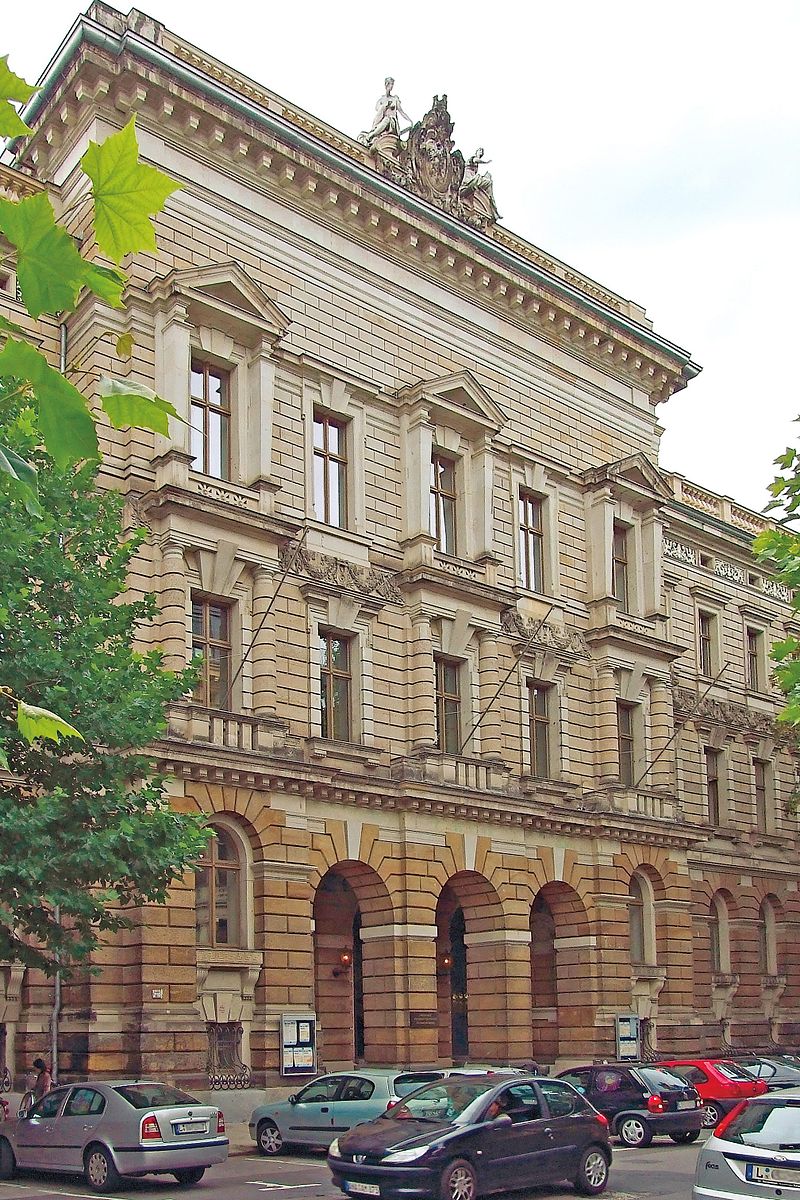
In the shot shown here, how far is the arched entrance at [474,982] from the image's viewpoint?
38.0 meters

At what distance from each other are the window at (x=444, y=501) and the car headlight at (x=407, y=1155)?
22003 millimetres

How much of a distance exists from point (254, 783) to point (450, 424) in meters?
12.3

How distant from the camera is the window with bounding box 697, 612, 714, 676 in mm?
52406

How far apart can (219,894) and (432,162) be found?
2134 centimetres

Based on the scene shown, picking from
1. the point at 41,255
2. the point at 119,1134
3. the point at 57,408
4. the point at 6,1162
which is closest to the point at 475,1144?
the point at 119,1134

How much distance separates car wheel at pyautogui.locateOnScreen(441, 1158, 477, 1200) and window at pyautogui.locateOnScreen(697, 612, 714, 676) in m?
34.8

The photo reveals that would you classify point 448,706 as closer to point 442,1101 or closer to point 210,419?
point 210,419

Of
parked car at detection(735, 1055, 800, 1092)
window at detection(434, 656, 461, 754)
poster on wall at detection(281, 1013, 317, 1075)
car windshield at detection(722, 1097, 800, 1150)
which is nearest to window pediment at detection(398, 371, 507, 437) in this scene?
window at detection(434, 656, 461, 754)

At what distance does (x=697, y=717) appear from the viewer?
50250 mm

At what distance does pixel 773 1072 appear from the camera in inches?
1341

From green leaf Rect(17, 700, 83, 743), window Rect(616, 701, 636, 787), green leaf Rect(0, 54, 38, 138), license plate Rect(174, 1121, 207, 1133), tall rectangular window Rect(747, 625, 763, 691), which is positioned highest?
tall rectangular window Rect(747, 625, 763, 691)

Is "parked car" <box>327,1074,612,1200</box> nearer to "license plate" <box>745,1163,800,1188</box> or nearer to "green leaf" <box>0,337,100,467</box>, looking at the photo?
"license plate" <box>745,1163,800,1188</box>

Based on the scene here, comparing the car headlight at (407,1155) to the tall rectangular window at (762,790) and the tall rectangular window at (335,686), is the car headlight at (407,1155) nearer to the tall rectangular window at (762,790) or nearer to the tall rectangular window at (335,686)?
the tall rectangular window at (335,686)

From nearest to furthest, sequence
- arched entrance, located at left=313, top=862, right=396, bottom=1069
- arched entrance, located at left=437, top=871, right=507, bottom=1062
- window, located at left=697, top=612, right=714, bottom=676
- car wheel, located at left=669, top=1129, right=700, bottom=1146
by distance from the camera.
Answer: car wheel, located at left=669, top=1129, right=700, bottom=1146
arched entrance, located at left=313, top=862, right=396, bottom=1069
arched entrance, located at left=437, top=871, right=507, bottom=1062
window, located at left=697, top=612, right=714, bottom=676
